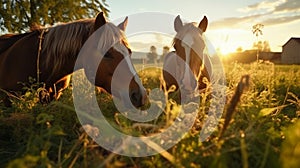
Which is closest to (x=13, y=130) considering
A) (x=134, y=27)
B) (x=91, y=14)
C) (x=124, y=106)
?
(x=124, y=106)

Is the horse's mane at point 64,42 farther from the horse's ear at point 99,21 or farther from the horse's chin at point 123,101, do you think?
the horse's chin at point 123,101

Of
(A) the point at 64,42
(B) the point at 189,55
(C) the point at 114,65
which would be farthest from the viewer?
(B) the point at 189,55

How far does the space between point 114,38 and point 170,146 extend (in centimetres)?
219

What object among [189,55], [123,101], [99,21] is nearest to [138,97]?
[123,101]

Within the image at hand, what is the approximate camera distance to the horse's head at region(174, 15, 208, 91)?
15.1ft

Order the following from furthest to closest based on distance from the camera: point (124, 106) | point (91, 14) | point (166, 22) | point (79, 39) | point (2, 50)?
point (91, 14), point (166, 22), point (2, 50), point (79, 39), point (124, 106)

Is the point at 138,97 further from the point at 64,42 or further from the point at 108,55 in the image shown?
the point at 64,42

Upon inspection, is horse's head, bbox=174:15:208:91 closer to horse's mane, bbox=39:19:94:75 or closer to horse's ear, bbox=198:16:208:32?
horse's ear, bbox=198:16:208:32

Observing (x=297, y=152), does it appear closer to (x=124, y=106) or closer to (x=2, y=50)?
(x=124, y=106)

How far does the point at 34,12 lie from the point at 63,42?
1433 centimetres

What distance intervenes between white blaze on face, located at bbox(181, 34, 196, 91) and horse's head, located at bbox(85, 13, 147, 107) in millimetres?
1184

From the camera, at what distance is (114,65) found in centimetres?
355

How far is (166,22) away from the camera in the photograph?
222 inches

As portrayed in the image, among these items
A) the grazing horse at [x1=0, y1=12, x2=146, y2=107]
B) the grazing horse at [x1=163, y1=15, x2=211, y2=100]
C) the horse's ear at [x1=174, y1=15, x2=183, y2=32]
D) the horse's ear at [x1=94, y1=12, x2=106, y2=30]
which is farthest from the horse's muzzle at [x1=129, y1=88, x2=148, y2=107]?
the horse's ear at [x1=174, y1=15, x2=183, y2=32]
